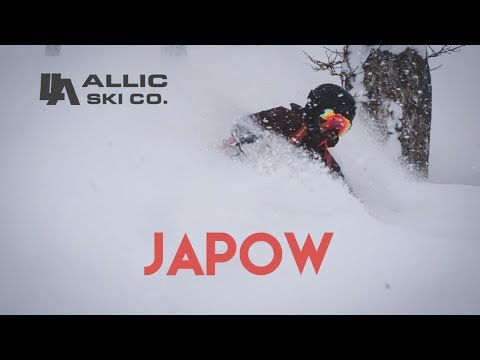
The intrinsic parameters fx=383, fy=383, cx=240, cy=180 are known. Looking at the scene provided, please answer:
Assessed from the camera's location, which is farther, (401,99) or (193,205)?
(401,99)

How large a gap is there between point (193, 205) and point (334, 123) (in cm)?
93

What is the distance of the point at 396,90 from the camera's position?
2244 mm

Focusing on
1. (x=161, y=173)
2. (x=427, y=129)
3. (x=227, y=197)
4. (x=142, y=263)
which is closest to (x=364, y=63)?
(x=427, y=129)

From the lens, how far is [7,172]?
2.16 m

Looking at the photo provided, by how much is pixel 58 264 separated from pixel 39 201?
0.37m

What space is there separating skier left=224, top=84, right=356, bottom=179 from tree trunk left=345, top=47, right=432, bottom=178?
0.47 feet

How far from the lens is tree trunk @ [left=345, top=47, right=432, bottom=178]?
2.23 m

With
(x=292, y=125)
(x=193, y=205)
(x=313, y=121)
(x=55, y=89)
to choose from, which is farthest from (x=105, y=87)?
(x=313, y=121)

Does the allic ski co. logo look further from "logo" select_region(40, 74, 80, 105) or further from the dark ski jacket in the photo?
the dark ski jacket

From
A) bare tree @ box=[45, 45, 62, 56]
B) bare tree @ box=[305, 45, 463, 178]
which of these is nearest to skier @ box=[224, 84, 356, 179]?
bare tree @ box=[305, 45, 463, 178]

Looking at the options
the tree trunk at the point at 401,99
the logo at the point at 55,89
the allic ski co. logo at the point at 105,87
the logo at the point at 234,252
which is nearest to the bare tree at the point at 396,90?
the tree trunk at the point at 401,99

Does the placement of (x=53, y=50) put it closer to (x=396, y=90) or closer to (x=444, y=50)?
(x=396, y=90)

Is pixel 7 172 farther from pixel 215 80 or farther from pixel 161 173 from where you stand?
pixel 215 80

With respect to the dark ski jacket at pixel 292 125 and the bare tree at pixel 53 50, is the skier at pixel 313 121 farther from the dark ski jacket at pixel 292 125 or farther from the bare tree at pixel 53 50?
the bare tree at pixel 53 50
